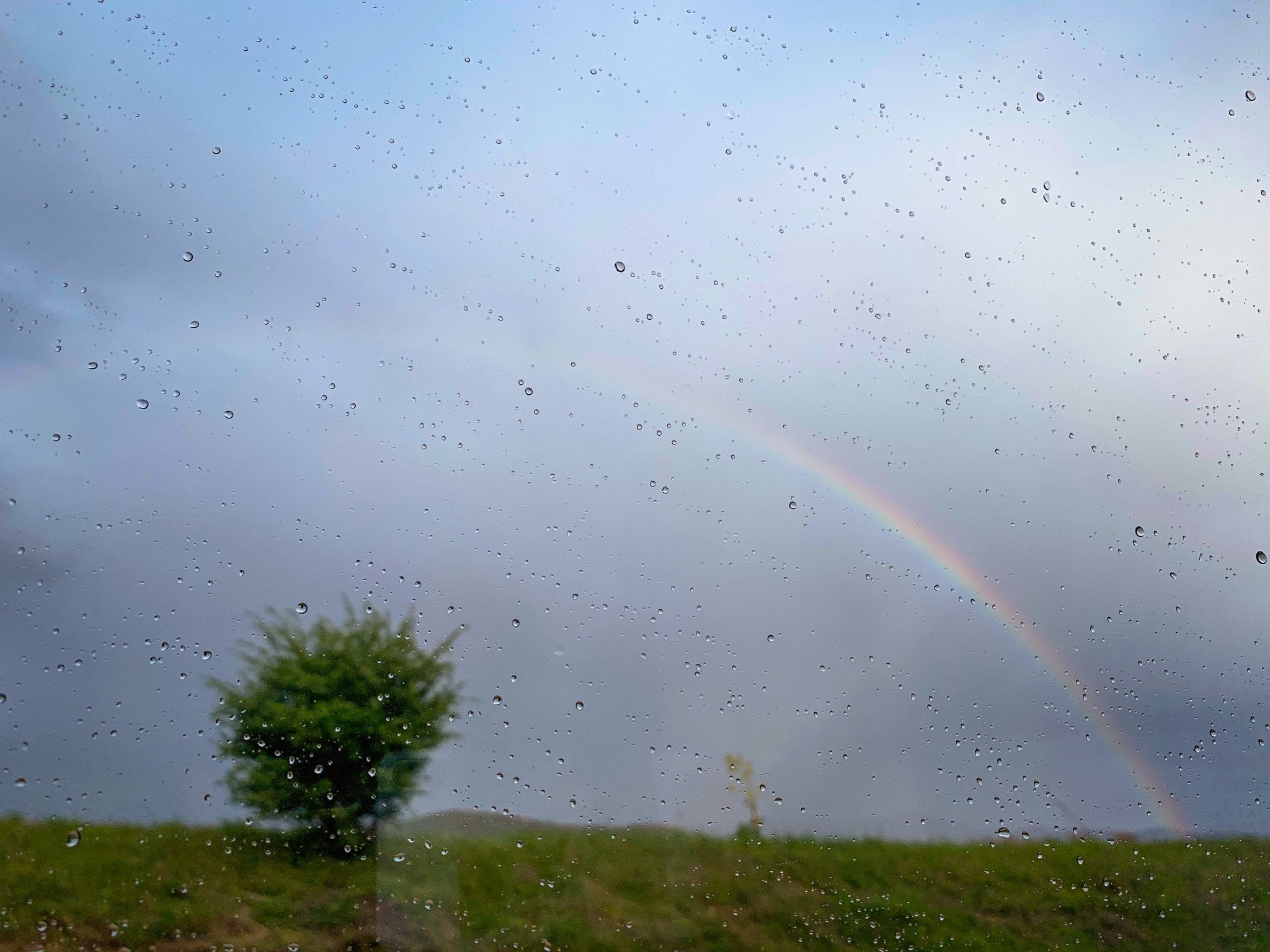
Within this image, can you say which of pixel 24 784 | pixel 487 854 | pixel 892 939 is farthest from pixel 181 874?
pixel 892 939

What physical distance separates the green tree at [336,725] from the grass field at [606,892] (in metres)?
0.20

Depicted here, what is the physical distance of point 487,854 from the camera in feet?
15.3

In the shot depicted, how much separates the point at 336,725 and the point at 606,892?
179cm

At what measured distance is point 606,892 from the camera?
480 cm

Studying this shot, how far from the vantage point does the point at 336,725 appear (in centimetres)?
465

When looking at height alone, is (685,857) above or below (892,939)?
above

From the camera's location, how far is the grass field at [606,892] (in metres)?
4.03

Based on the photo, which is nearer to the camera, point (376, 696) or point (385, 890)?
point (385, 890)

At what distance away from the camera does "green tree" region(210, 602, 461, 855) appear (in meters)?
4.42

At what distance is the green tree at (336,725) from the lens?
14.5 feet

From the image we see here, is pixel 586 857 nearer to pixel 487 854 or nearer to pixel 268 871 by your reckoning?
pixel 487 854

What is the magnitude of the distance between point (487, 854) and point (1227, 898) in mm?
5191

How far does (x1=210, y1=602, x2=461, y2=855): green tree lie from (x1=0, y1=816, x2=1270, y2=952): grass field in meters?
0.20

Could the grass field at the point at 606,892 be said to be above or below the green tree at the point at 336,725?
below
